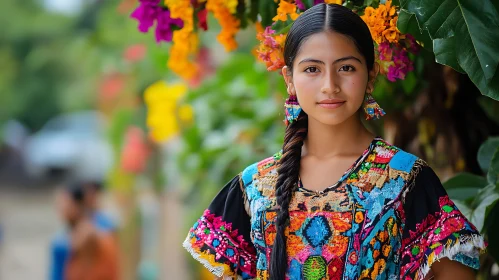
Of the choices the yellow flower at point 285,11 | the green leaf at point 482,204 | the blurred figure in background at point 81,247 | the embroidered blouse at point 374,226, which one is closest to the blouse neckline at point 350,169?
the embroidered blouse at point 374,226

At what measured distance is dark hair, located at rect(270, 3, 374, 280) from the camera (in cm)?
224

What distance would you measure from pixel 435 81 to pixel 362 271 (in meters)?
1.65

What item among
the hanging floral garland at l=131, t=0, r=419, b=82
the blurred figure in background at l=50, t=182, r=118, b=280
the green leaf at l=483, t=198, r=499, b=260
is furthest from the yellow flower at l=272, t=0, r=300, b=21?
the blurred figure in background at l=50, t=182, r=118, b=280

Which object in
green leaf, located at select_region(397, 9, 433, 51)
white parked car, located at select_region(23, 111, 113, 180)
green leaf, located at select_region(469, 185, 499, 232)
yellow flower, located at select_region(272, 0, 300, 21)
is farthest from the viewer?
white parked car, located at select_region(23, 111, 113, 180)

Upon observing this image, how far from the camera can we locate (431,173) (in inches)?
88.0

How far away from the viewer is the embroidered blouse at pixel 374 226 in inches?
85.0

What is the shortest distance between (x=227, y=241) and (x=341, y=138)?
392 mm

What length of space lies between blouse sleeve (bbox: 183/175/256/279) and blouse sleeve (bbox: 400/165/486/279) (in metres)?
0.41

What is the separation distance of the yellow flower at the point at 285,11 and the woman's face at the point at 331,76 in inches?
13.2


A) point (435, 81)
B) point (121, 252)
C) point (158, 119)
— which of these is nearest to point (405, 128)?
point (435, 81)

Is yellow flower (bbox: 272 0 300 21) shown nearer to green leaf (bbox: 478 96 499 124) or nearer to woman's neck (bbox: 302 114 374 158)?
woman's neck (bbox: 302 114 374 158)

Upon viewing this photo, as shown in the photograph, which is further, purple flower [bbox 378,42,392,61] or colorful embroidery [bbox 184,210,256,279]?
purple flower [bbox 378,42,392,61]

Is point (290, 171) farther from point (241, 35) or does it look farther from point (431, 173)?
point (241, 35)

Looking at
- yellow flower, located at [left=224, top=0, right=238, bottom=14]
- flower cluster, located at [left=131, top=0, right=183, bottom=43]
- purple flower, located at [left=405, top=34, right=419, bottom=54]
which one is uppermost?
flower cluster, located at [left=131, top=0, right=183, bottom=43]
